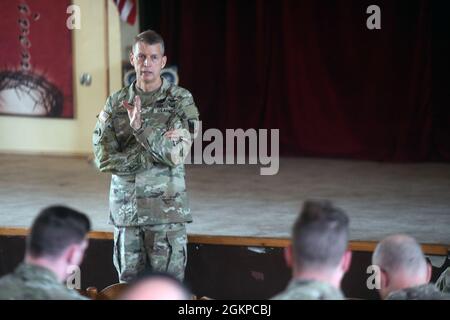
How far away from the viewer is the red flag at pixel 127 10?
8250 millimetres

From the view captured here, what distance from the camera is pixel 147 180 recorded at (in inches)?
167

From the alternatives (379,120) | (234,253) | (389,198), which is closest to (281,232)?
(234,253)

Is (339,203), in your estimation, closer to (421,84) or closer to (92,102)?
(421,84)

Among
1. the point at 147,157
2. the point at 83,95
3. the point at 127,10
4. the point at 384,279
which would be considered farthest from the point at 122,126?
the point at 83,95

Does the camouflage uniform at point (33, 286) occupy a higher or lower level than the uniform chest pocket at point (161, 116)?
lower

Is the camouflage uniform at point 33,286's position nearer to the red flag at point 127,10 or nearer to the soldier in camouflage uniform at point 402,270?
the soldier in camouflage uniform at point 402,270

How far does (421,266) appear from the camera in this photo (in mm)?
2963

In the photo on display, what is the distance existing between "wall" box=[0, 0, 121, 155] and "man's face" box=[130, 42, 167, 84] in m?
4.33

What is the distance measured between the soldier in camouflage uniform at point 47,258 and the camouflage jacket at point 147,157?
1.39 m

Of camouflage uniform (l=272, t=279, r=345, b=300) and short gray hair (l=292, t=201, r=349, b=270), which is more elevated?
short gray hair (l=292, t=201, r=349, b=270)

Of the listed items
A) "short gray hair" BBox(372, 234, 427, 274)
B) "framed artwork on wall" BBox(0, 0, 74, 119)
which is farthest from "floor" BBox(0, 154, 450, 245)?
"short gray hair" BBox(372, 234, 427, 274)

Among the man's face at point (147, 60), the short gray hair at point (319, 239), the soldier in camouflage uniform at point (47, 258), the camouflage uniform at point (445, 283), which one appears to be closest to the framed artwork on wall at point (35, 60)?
the man's face at point (147, 60)

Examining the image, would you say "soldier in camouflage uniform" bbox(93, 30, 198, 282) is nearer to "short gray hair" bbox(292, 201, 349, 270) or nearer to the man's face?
the man's face

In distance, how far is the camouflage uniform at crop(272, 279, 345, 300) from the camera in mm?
2555
